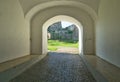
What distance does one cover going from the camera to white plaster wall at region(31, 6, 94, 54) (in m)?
11.9

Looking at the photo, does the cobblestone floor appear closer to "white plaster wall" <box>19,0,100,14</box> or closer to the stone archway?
"white plaster wall" <box>19,0,100,14</box>

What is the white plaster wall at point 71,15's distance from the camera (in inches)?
469

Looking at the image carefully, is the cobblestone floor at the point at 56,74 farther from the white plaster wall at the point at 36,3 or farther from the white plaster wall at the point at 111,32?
the white plaster wall at the point at 36,3

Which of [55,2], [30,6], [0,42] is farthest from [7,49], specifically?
[55,2]

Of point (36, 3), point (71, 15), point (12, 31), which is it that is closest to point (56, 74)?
point (12, 31)

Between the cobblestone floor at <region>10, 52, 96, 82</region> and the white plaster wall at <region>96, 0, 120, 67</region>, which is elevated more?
the white plaster wall at <region>96, 0, 120, 67</region>

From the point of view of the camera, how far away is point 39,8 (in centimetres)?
1144

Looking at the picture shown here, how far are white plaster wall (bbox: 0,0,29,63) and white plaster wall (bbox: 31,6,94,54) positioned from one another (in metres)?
0.93

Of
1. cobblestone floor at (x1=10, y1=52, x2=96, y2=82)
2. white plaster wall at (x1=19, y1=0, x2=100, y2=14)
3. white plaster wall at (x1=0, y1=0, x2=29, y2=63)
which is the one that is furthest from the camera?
white plaster wall at (x1=19, y1=0, x2=100, y2=14)

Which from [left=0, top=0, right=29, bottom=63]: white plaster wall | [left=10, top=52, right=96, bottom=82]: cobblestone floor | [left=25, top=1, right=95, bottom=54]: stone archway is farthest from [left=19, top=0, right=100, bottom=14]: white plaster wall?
[left=10, top=52, right=96, bottom=82]: cobblestone floor

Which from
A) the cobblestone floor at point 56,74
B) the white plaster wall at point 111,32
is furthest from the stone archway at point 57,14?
the cobblestone floor at point 56,74

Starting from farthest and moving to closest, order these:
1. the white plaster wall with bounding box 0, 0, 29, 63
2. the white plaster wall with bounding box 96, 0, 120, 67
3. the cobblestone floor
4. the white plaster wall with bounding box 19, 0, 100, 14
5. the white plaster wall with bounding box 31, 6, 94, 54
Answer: the white plaster wall with bounding box 31, 6, 94, 54 < the white plaster wall with bounding box 19, 0, 100, 14 < the white plaster wall with bounding box 0, 0, 29, 63 < the white plaster wall with bounding box 96, 0, 120, 67 < the cobblestone floor

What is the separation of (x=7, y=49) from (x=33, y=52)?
3.63 meters

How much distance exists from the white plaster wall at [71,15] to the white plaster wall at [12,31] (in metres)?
0.93
